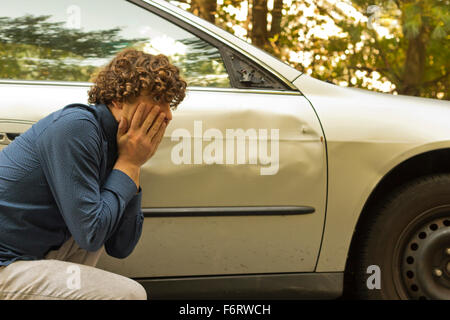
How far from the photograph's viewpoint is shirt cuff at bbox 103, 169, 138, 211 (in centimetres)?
185

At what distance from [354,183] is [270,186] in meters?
0.39

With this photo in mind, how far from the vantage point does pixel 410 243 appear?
9.67 feet

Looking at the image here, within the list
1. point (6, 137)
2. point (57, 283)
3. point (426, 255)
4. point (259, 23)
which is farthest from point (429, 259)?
point (259, 23)

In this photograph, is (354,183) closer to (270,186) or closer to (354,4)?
(270,186)

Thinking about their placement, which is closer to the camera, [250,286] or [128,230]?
[128,230]

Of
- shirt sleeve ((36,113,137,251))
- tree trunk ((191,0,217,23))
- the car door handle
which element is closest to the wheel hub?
shirt sleeve ((36,113,137,251))

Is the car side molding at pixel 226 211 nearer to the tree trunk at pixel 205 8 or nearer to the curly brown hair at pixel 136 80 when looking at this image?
the curly brown hair at pixel 136 80

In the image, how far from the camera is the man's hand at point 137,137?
1.88 meters

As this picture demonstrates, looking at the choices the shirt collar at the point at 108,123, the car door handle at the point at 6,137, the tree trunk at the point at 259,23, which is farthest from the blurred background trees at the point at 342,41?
the shirt collar at the point at 108,123

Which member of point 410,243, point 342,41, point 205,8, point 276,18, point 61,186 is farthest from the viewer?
point 276,18

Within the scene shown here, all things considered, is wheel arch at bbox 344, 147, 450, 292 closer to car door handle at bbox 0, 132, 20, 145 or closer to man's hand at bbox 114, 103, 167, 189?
man's hand at bbox 114, 103, 167, 189

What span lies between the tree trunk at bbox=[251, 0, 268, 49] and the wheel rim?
4.15 meters

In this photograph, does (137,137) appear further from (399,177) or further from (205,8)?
(205,8)

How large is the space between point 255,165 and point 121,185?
0.98 meters
